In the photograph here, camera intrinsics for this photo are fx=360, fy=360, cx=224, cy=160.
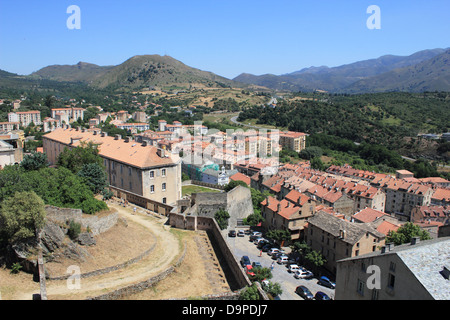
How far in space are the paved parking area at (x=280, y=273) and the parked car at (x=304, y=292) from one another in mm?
267

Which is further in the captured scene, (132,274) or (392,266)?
(132,274)

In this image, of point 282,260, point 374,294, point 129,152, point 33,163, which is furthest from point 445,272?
point 33,163

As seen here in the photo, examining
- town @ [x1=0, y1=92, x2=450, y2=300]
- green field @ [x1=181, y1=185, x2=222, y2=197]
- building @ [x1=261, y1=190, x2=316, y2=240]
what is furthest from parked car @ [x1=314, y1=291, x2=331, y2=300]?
green field @ [x1=181, y1=185, x2=222, y2=197]

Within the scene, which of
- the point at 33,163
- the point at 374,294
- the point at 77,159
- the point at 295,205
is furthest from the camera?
the point at 295,205

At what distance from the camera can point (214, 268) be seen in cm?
2397

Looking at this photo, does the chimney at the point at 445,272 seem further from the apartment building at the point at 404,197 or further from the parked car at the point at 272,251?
the apartment building at the point at 404,197

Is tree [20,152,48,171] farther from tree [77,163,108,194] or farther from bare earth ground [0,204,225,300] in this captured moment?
bare earth ground [0,204,225,300]

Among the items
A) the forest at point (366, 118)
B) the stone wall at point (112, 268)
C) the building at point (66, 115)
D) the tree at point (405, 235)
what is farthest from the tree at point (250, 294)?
the forest at point (366, 118)

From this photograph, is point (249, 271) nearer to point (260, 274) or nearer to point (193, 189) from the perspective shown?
point (260, 274)

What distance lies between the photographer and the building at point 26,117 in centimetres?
11019

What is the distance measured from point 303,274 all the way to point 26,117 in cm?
11175

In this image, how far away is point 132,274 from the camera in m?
20.2

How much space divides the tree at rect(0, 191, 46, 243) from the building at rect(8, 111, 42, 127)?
105 m
